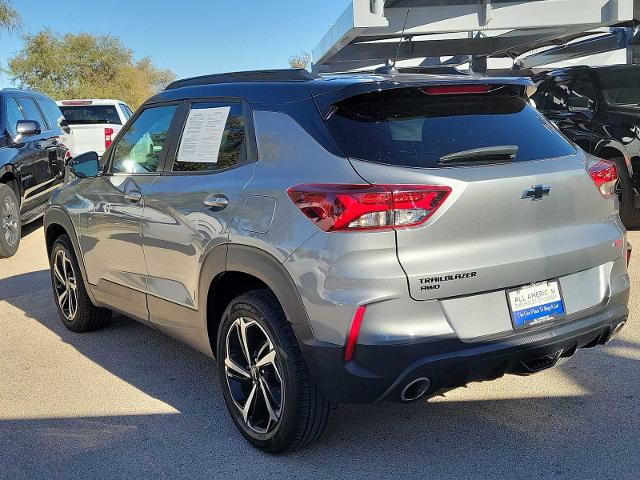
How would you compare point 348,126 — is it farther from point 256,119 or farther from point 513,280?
point 513,280

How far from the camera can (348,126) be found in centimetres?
310

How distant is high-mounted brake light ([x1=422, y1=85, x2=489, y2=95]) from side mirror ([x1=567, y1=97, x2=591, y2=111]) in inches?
210

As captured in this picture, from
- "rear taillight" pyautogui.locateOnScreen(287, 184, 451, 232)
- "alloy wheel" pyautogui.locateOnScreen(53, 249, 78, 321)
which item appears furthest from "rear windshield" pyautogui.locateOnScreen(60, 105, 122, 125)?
"rear taillight" pyautogui.locateOnScreen(287, 184, 451, 232)

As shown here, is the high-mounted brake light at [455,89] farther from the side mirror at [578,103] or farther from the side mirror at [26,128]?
the side mirror at [26,128]

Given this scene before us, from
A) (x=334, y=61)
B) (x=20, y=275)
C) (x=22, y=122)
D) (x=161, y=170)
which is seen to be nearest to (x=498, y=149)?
(x=161, y=170)

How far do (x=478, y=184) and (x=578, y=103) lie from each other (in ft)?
19.8

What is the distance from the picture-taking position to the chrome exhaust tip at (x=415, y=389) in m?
2.90

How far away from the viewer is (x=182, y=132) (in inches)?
158

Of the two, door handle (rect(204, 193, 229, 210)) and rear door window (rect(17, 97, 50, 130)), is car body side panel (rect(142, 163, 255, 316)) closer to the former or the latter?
door handle (rect(204, 193, 229, 210))

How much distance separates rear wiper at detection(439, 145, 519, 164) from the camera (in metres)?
3.03

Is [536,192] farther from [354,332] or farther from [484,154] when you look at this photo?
[354,332]

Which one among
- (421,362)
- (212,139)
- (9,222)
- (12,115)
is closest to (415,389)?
(421,362)

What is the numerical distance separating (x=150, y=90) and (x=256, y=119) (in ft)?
197

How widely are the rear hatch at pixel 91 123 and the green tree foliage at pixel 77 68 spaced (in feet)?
92.0
